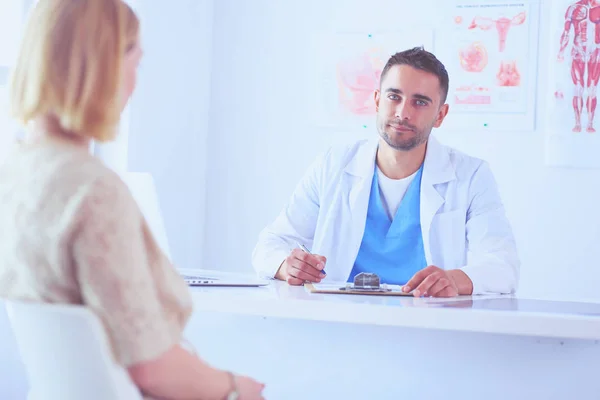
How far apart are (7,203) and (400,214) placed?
5.32ft

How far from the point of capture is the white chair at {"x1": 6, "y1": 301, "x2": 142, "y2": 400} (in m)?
0.88

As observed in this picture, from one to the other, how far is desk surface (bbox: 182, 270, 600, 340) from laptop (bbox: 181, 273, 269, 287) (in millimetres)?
82

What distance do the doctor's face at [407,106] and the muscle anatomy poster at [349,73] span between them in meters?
0.87

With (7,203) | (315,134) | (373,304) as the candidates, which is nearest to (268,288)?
(373,304)

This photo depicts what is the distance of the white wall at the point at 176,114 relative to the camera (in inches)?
120

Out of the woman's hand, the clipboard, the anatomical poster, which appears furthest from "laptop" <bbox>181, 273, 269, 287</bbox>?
the anatomical poster

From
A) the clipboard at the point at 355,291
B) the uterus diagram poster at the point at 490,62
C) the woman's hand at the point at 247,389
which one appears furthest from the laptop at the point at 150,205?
the uterus diagram poster at the point at 490,62

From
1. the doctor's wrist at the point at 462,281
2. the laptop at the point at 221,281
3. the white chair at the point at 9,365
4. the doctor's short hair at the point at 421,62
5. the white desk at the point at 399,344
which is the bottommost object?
the white chair at the point at 9,365

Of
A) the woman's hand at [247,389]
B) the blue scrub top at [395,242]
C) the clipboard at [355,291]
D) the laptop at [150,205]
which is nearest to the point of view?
the woman's hand at [247,389]

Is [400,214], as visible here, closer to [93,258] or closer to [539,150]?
[539,150]

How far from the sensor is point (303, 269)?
2061 mm

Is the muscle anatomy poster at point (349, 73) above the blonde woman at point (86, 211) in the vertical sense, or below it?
above

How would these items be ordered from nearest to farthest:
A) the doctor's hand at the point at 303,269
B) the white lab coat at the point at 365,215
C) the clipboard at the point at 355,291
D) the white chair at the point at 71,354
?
the white chair at the point at 71,354 → the clipboard at the point at 355,291 → the doctor's hand at the point at 303,269 → the white lab coat at the point at 365,215

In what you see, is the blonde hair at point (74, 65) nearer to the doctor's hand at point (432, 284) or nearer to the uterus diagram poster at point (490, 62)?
the doctor's hand at point (432, 284)
